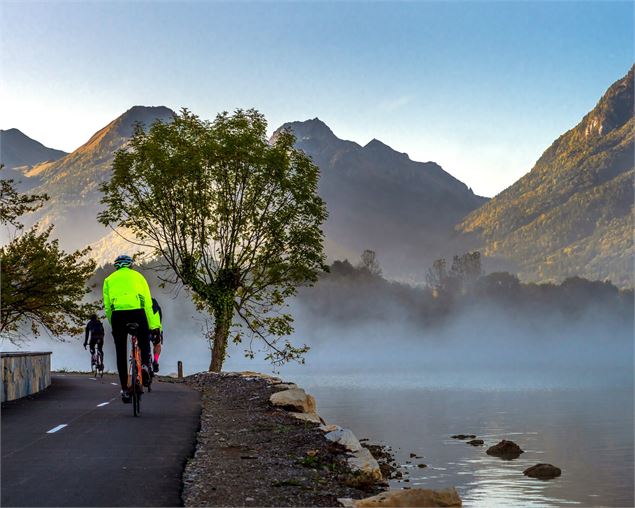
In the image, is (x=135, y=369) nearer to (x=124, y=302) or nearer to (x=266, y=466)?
(x=124, y=302)

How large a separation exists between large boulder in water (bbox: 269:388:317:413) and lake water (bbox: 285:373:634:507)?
4.51 meters

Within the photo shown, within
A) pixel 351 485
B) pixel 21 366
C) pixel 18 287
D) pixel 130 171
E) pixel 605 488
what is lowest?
pixel 605 488

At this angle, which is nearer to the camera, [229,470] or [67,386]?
[229,470]

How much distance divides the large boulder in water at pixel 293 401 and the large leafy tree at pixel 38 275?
53.5 feet

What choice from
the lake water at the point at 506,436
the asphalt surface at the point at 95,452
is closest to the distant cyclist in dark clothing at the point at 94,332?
the lake water at the point at 506,436

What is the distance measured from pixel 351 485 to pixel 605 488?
Result: 28.7 meters

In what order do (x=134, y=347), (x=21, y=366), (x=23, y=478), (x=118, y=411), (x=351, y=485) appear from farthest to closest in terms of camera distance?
(x=21, y=366), (x=118, y=411), (x=134, y=347), (x=351, y=485), (x=23, y=478)

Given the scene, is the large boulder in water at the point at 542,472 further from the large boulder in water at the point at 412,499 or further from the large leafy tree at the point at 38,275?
the large boulder in water at the point at 412,499

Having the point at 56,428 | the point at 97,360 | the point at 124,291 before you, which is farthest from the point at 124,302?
the point at 97,360

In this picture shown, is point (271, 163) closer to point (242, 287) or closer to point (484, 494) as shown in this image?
point (242, 287)

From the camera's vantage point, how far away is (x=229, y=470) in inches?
505

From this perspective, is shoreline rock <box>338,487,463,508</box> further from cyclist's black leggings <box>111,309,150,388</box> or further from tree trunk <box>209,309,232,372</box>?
tree trunk <box>209,309,232,372</box>

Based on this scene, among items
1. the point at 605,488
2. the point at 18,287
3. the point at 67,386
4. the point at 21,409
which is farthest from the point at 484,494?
the point at 18,287

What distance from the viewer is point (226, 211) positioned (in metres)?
43.7
